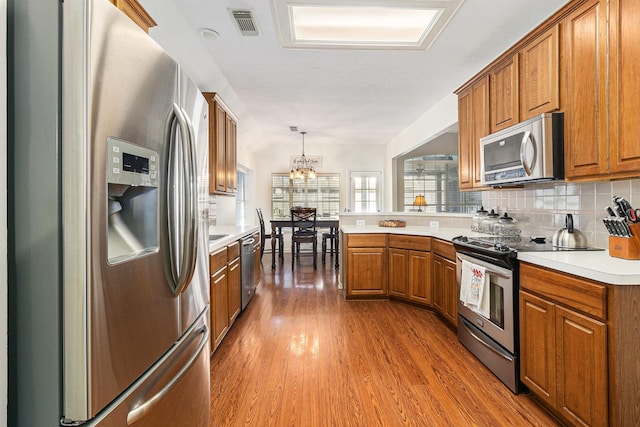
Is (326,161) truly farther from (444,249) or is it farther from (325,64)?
(444,249)

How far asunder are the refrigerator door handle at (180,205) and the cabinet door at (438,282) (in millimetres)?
2469

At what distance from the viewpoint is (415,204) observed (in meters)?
6.58

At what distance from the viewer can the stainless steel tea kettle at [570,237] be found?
6.70 feet

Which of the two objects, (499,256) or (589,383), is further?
(499,256)

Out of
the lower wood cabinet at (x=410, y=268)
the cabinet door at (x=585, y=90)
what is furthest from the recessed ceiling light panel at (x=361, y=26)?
the lower wood cabinet at (x=410, y=268)

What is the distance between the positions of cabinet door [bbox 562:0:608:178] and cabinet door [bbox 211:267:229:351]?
7.89ft

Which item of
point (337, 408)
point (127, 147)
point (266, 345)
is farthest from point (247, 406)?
point (127, 147)

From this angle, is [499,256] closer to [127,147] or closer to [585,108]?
Result: [585,108]

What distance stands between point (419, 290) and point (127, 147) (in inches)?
122

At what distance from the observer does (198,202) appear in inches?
46.9

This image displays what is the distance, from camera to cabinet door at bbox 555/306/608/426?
1359mm

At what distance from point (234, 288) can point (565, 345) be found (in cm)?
233

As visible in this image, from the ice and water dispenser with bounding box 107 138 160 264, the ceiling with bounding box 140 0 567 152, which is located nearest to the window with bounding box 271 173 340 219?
the ceiling with bounding box 140 0 567 152

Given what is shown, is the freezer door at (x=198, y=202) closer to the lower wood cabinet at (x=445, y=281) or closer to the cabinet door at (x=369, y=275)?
the lower wood cabinet at (x=445, y=281)
